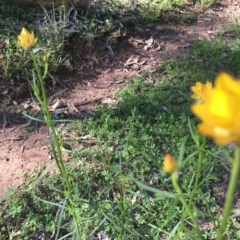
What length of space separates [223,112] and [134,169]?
82.0 inches

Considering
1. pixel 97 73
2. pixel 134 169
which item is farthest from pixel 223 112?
pixel 97 73

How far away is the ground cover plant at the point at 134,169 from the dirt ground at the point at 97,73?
0.40 ft

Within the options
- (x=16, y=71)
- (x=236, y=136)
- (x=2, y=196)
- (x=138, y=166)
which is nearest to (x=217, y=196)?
(x=138, y=166)

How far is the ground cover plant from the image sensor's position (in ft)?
7.48

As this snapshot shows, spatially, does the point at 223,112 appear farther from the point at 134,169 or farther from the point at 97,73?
the point at 97,73

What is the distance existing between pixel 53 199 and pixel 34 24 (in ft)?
6.18

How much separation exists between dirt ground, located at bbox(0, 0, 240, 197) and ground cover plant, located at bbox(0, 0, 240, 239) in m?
0.12

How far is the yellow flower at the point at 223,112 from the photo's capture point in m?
0.60

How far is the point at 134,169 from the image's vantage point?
8.73 feet

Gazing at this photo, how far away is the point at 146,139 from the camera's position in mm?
2836

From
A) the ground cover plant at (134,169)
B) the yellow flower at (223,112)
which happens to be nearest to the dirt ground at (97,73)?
the ground cover plant at (134,169)

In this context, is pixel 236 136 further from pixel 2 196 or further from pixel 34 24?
pixel 34 24

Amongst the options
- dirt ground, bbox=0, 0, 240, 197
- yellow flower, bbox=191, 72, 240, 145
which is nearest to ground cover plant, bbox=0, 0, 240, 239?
dirt ground, bbox=0, 0, 240, 197

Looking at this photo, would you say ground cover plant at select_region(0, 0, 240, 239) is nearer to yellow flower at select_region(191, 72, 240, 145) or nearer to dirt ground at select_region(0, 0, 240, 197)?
dirt ground at select_region(0, 0, 240, 197)
